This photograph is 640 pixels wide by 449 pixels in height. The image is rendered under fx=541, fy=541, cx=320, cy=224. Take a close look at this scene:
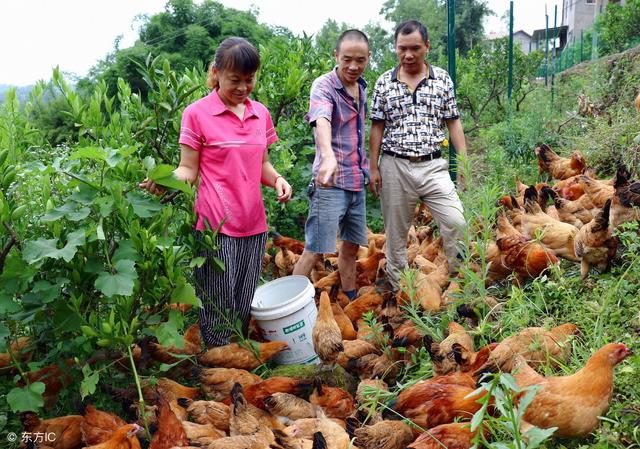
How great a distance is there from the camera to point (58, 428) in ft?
9.07

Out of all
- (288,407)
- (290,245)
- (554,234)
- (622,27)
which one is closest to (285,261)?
(290,245)

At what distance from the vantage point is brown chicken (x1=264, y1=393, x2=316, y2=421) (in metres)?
2.99

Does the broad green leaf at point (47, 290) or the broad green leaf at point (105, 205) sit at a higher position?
the broad green leaf at point (105, 205)

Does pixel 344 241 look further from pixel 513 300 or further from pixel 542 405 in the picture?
pixel 542 405

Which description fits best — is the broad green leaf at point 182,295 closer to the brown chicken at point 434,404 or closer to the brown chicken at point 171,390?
the brown chicken at point 171,390

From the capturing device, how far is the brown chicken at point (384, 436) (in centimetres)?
261

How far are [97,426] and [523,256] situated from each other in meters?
2.95

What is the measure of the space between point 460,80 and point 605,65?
3274 millimetres

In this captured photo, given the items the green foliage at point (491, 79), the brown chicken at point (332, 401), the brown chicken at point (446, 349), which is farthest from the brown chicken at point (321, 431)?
the green foliage at point (491, 79)

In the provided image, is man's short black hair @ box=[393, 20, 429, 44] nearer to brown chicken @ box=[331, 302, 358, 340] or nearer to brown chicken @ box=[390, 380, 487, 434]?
brown chicken @ box=[331, 302, 358, 340]

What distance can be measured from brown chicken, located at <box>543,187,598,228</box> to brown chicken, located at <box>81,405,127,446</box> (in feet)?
12.5

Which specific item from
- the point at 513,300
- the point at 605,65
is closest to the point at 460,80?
the point at 605,65

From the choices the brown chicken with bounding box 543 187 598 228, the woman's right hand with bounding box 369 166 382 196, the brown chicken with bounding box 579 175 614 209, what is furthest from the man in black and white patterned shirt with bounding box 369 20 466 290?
the brown chicken with bounding box 579 175 614 209

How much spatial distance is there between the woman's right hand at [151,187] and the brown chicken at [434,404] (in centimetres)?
165
